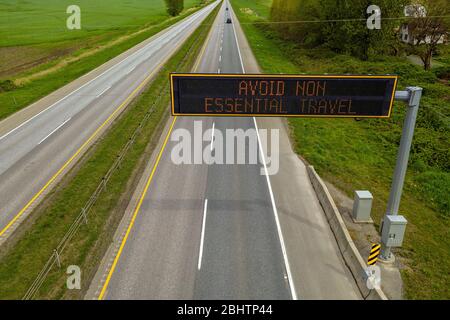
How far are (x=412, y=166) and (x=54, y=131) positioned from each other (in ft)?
94.9

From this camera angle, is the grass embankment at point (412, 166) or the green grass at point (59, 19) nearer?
the grass embankment at point (412, 166)

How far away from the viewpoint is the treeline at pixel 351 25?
49.6 metres

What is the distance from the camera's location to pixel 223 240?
16.3 m

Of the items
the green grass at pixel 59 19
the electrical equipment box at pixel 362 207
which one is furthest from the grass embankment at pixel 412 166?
the green grass at pixel 59 19

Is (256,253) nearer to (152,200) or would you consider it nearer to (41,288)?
(152,200)

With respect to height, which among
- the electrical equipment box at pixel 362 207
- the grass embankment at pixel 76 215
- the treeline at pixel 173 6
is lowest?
the grass embankment at pixel 76 215

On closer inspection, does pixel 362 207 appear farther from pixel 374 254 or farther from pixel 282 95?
pixel 282 95

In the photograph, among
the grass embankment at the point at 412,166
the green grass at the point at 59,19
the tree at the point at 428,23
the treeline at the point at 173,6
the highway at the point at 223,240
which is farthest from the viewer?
the treeline at the point at 173,6

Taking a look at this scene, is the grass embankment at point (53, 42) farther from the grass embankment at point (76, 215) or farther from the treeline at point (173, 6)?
the grass embankment at point (76, 215)

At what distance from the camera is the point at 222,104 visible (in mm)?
15484

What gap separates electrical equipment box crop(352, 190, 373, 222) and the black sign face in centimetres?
468

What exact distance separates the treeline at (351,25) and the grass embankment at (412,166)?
1133 centimetres
